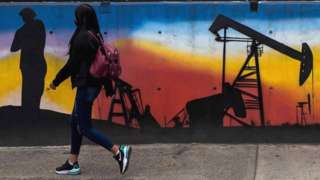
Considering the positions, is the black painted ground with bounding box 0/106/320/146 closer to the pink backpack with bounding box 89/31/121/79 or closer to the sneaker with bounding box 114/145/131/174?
the sneaker with bounding box 114/145/131/174

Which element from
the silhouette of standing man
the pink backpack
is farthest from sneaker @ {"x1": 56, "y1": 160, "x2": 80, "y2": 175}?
the silhouette of standing man

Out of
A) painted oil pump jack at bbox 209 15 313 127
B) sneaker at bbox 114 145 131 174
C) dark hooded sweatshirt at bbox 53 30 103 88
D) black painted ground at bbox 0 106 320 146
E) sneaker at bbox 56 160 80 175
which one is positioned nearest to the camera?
dark hooded sweatshirt at bbox 53 30 103 88

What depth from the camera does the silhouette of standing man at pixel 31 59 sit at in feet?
22.8

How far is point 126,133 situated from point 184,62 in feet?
3.43

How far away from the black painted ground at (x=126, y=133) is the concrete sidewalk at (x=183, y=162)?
0.26 feet

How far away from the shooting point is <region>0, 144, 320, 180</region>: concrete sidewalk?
602cm

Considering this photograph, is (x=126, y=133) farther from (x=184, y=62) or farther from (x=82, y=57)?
(x=82, y=57)

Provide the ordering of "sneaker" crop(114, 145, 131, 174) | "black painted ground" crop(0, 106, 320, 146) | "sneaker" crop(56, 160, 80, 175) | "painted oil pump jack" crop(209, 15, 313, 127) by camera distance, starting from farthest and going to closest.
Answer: "black painted ground" crop(0, 106, 320, 146) < "painted oil pump jack" crop(209, 15, 313, 127) < "sneaker" crop(56, 160, 80, 175) < "sneaker" crop(114, 145, 131, 174)

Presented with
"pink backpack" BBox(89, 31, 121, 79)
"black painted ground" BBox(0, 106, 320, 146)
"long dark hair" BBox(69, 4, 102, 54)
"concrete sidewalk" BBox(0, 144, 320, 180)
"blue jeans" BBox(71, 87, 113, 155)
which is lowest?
"concrete sidewalk" BBox(0, 144, 320, 180)

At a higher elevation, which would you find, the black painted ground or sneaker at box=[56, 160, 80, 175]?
the black painted ground

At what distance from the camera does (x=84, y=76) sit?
19.2 feet

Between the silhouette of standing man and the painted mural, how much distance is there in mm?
11

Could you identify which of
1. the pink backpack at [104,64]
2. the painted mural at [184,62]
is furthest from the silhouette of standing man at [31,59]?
the pink backpack at [104,64]

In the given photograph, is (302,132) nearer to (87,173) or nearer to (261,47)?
(261,47)
